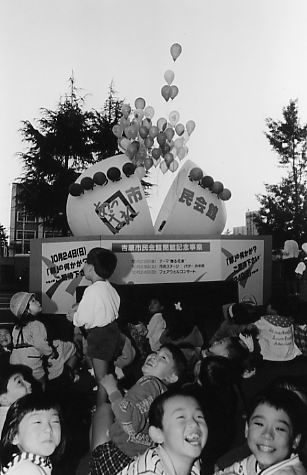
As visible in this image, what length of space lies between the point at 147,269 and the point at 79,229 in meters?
0.79

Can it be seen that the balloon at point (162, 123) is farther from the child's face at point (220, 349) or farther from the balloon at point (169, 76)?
the child's face at point (220, 349)

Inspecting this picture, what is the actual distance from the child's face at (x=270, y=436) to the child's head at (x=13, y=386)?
0.83m

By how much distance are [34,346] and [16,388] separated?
0.79 meters

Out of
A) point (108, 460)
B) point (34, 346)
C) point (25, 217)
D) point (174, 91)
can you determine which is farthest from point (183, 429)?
point (25, 217)

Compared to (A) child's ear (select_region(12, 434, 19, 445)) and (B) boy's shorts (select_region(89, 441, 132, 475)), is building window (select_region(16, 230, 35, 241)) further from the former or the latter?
(A) child's ear (select_region(12, 434, 19, 445))

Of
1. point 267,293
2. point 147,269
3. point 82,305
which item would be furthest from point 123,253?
point 82,305

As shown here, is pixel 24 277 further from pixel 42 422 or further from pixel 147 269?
pixel 42 422

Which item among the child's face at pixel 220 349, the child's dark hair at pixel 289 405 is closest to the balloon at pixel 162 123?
the child's face at pixel 220 349

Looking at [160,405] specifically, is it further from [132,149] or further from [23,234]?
[23,234]

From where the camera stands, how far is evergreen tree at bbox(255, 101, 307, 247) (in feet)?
23.5

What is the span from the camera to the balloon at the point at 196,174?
503 cm

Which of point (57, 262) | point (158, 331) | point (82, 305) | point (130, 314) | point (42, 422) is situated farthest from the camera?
point (57, 262)

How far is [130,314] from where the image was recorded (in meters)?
4.25

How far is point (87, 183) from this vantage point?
4.73m
